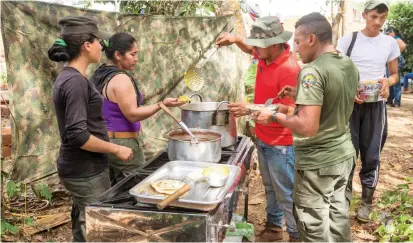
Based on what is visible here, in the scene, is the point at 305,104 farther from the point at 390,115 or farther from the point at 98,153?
the point at 390,115

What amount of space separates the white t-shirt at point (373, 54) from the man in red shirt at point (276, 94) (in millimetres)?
873

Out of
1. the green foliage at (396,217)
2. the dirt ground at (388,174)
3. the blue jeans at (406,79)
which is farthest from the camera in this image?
the blue jeans at (406,79)

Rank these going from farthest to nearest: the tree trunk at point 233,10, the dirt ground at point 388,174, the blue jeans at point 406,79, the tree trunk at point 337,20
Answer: the blue jeans at point 406,79 → the tree trunk at point 337,20 → the tree trunk at point 233,10 → the dirt ground at point 388,174

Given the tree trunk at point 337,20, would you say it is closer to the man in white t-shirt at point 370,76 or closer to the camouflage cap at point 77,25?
the man in white t-shirt at point 370,76

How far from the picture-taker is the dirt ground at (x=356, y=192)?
391cm

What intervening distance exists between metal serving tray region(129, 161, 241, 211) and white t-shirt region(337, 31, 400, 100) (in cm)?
211

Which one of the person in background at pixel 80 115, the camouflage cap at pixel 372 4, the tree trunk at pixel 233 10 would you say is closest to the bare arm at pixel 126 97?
the person in background at pixel 80 115

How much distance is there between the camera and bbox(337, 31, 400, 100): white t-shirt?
149 inches

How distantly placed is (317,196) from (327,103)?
669 mm

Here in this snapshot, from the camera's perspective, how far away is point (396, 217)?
3.98 metres

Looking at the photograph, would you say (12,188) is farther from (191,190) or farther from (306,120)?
(306,120)

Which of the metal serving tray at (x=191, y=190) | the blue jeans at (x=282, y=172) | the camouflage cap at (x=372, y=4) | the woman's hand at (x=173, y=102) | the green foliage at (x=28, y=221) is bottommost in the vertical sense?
the green foliage at (x=28, y=221)

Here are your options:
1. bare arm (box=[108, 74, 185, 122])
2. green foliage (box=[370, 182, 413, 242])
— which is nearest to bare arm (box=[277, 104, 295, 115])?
bare arm (box=[108, 74, 185, 122])

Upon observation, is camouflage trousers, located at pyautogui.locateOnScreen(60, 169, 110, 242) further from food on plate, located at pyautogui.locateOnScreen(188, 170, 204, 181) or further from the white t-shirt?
the white t-shirt
